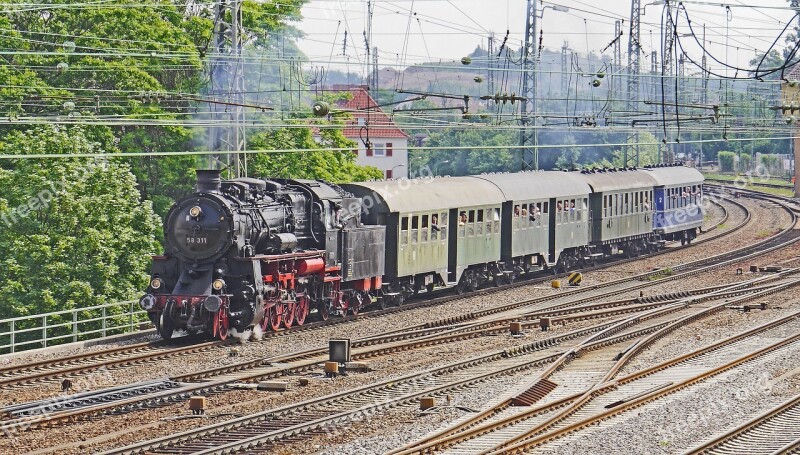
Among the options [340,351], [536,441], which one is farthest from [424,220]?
[536,441]

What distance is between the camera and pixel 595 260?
41.0 m

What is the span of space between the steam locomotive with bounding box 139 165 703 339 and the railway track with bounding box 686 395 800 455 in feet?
33.0

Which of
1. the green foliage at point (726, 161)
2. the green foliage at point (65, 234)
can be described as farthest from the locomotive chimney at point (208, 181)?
the green foliage at point (726, 161)

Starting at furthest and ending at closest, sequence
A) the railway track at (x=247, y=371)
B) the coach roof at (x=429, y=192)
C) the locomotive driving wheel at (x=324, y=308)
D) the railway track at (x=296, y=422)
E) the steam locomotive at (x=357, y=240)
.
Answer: the coach roof at (x=429, y=192)
the locomotive driving wheel at (x=324, y=308)
the steam locomotive at (x=357, y=240)
the railway track at (x=247, y=371)
the railway track at (x=296, y=422)

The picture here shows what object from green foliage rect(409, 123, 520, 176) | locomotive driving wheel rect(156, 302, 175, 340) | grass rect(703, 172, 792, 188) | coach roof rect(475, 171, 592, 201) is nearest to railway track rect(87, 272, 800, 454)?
locomotive driving wheel rect(156, 302, 175, 340)

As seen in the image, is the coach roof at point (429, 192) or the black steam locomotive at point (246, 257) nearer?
the black steam locomotive at point (246, 257)

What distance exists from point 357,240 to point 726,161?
7597cm

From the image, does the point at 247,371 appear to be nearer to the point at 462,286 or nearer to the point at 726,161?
the point at 462,286

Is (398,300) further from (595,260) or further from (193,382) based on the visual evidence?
(595,260)

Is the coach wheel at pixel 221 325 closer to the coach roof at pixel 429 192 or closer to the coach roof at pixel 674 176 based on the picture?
the coach roof at pixel 429 192

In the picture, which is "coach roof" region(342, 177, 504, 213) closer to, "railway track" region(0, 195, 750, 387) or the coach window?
the coach window

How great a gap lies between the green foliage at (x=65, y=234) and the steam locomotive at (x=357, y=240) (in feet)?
29.6

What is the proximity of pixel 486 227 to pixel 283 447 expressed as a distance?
18380 millimetres

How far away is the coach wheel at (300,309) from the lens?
24.4 m
